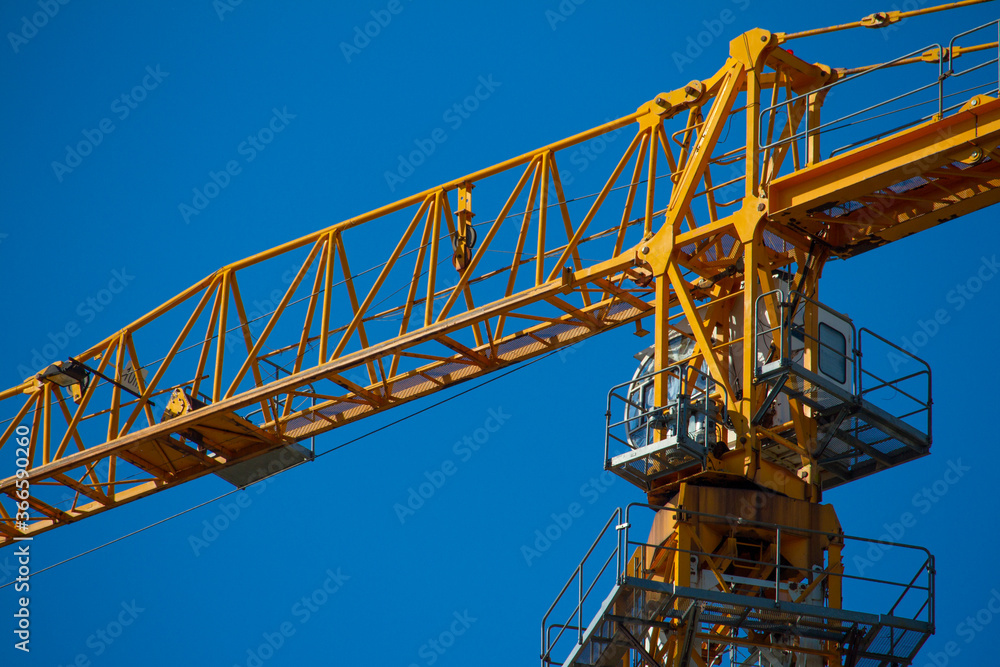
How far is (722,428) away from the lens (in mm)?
31891

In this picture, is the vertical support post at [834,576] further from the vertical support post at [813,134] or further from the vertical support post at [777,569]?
the vertical support post at [813,134]

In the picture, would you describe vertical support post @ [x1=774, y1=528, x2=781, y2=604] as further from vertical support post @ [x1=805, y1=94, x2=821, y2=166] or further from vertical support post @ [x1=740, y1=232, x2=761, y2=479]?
vertical support post @ [x1=805, y1=94, x2=821, y2=166]

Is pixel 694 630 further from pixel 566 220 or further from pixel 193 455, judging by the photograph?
pixel 193 455

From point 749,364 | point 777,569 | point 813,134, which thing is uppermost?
point 813,134

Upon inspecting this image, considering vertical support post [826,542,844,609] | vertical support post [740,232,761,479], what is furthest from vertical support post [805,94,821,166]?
vertical support post [826,542,844,609]

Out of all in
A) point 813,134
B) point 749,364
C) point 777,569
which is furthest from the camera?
point 813,134

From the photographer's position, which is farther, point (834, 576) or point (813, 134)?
point (813, 134)

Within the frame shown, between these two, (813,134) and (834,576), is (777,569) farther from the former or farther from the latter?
(813,134)

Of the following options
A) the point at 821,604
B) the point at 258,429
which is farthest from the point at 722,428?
the point at 258,429

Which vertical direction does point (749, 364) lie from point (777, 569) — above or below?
above

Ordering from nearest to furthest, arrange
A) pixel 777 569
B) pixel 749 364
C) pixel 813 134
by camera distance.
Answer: pixel 777 569 < pixel 749 364 < pixel 813 134

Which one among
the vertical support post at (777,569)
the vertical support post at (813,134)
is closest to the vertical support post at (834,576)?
the vertical support post at (777,569)

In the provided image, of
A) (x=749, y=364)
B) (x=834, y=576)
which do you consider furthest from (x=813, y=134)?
(x=834, y=576)

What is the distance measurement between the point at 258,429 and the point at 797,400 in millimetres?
13934
